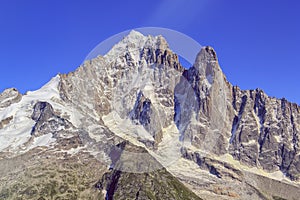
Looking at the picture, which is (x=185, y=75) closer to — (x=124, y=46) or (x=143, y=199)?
(x=124, y=46)

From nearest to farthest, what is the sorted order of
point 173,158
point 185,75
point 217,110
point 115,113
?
point 173,158 < point 115,113 < point 185,75 < point 217,110

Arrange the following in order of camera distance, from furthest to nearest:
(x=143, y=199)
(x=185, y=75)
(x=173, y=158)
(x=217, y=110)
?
1. (x=143, y=199)
2. (x=217, y=110)
3. (x=185, y=75)
4. (x=173, y=158)

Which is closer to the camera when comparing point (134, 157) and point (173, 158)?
point (173, 158)

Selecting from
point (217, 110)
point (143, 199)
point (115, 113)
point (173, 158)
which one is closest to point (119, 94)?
point (115, 113)

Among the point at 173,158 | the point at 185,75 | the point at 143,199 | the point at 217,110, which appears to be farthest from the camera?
the point at 143,199

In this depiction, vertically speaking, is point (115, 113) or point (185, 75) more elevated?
point (185, 75)

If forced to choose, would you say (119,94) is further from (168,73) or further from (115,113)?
(168,73)

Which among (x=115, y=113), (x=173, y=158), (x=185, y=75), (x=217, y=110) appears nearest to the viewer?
(x=173, y=158)

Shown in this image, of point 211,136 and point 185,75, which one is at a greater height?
point 185,75

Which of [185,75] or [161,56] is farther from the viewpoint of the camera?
[185,75]

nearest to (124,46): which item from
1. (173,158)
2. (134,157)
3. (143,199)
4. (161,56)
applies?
(161,56)
